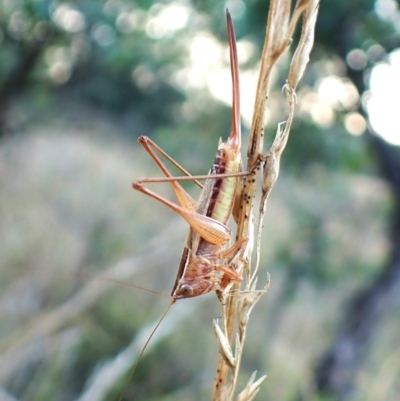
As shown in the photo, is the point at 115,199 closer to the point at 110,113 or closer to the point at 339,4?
the point at 110,113

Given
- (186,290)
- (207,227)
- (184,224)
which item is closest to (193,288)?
(186,290)

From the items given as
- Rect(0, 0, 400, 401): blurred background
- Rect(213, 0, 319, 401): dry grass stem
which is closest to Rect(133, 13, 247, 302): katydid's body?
Rect(213, 0, 319, 401): dry grass stem

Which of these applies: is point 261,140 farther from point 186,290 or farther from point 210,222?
point 186,290

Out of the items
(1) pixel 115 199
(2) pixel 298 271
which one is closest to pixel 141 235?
(1) pixel 115 199

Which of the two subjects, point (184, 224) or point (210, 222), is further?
point (184, 224)

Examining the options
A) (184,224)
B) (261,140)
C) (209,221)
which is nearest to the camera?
(261,140)

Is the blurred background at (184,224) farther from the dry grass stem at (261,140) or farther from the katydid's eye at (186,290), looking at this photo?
the dry grass stem at (261,140)

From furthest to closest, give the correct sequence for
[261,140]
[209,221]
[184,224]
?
[184,224] → [209,221] → [261,140]
